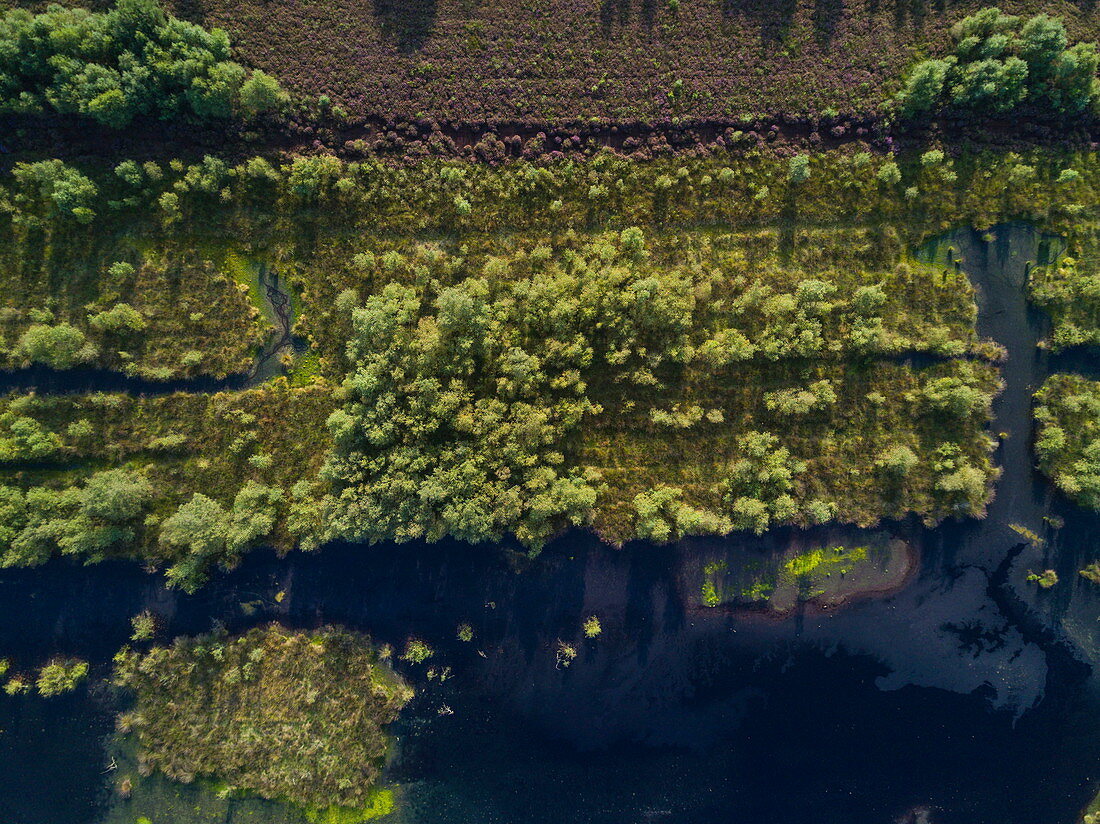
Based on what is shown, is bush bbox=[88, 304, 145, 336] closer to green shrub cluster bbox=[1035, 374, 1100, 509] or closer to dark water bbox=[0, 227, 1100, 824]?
dark water bbox=[0, 227, 1100, 824]

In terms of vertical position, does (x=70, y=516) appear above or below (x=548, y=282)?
below

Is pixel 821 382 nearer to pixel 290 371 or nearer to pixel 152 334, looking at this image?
pixel 290 371

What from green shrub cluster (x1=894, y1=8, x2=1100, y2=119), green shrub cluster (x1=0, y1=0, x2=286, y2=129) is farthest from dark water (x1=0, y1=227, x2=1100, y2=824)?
green shrub cluster (x1=0, y1=0, x2=286, y2=129)

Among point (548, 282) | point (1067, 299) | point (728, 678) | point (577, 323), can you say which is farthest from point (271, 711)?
point (1067, 299)

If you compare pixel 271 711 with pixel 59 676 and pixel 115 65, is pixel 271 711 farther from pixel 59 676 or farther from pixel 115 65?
pixel 115 65

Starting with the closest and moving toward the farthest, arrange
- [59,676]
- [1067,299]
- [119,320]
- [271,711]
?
1. [119,320]
2. [59,676]
3. [1067,299]
4. [271,711]
